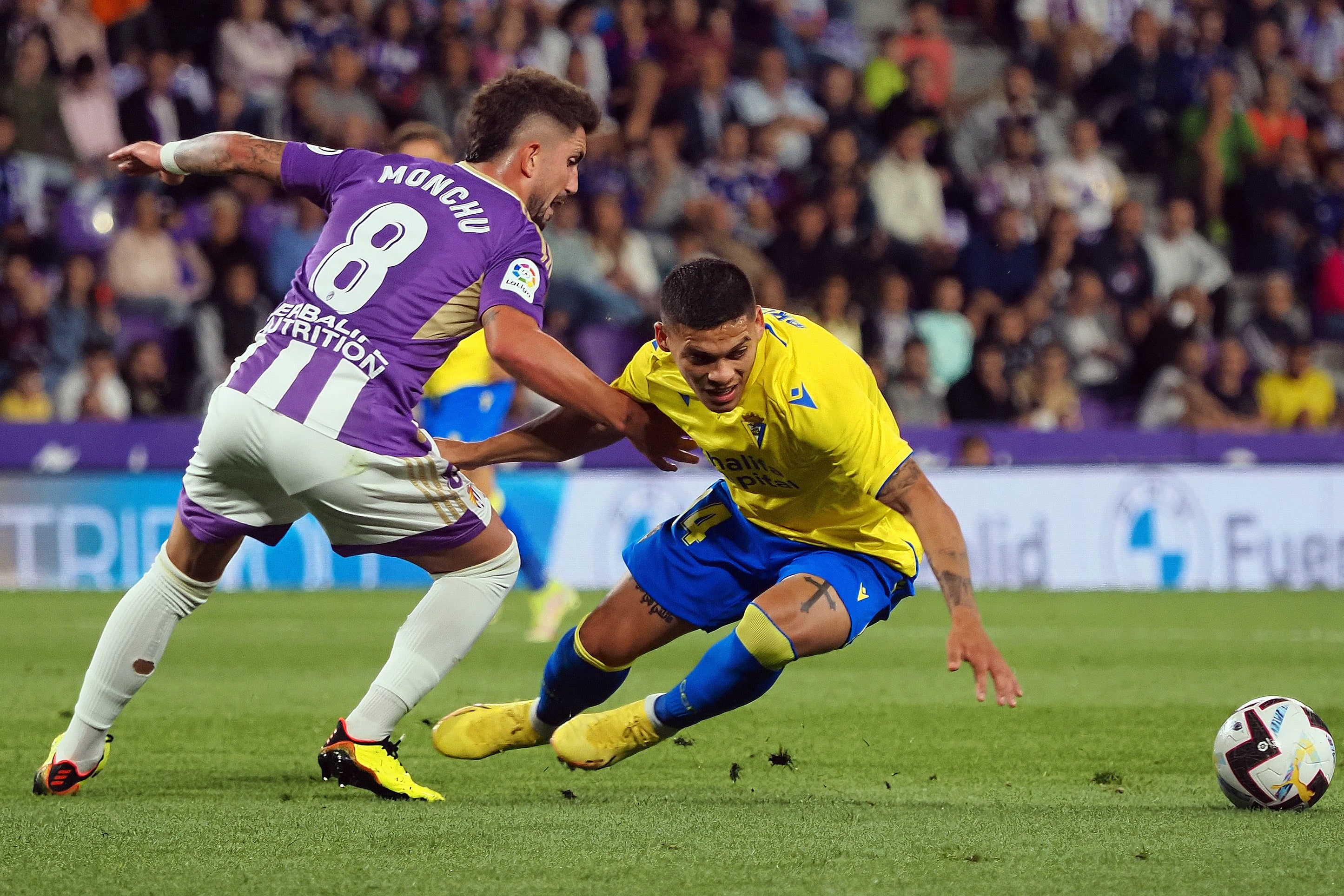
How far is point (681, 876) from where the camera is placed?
12.5ft

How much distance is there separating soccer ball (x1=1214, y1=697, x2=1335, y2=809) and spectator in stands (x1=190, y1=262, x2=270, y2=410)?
9505 millimetres

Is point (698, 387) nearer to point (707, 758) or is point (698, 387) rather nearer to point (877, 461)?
point (877, 461)

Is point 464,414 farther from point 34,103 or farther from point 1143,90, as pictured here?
point 1143,90

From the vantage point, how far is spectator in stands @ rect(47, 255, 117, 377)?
42.8 ft

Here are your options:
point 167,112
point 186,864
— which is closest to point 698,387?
point 186,864

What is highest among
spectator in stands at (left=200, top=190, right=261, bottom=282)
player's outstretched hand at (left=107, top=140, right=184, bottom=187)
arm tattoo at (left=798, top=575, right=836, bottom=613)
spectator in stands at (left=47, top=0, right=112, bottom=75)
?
player's outstretched hand at (left=107, top=140, right=184, bottom=187)

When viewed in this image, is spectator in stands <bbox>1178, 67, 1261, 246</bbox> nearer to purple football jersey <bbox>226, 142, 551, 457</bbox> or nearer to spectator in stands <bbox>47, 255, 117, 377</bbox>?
spectator in stands <bbox>47, 255, 117, 377</bbox>

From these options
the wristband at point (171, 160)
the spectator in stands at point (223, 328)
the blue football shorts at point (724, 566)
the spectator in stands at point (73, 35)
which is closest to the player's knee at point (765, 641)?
the blue football shorts at point (724, 566)

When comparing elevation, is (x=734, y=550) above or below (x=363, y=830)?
above

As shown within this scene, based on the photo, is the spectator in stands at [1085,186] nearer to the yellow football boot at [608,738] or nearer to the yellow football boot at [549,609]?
the yellow football boot at [549,609]

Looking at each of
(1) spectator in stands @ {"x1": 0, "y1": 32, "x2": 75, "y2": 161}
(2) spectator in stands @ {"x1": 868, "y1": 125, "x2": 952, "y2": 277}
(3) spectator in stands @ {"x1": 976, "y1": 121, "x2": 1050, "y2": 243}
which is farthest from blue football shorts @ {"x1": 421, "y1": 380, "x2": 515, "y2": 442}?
(3) spectator in stands @ {"x1": 976, "y1": 121, "x2": 1050, "y2": 243}

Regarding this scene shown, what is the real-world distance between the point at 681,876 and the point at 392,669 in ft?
4.56

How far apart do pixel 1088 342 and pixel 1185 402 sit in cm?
109

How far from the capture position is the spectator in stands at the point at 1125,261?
53.1ft
